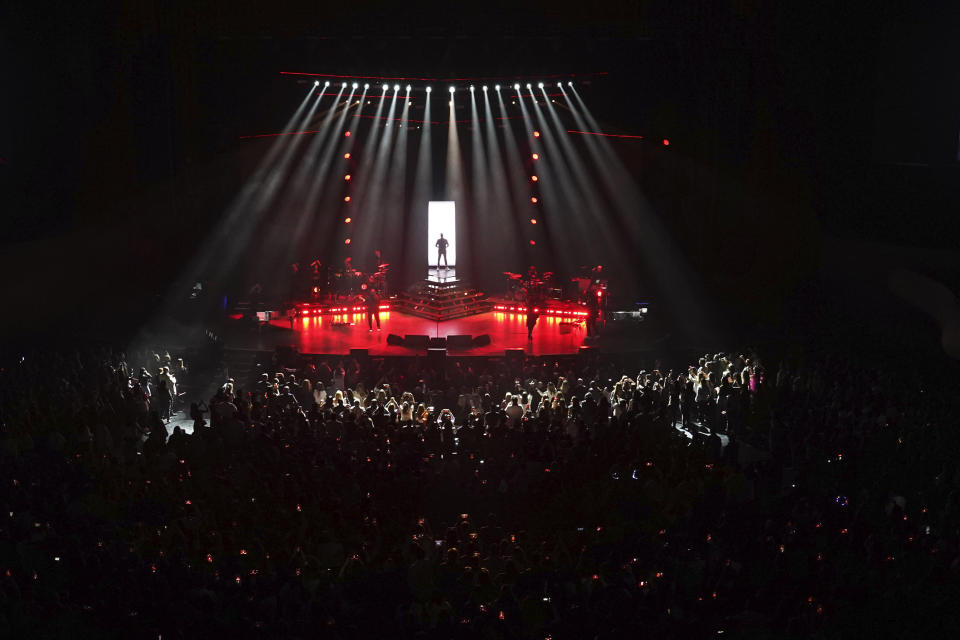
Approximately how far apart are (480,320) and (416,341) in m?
4.50

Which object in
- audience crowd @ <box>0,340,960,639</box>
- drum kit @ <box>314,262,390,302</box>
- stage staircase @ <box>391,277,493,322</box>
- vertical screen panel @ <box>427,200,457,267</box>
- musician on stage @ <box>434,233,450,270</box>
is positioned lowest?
audience crowd @ <box>0,340,960,639</box>

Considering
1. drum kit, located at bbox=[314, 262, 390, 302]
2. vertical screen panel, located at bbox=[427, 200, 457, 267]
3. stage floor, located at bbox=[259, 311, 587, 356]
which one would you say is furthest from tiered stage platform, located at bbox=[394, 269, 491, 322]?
vertical screen panel, located at bbox=[427, 200, 457, 267]

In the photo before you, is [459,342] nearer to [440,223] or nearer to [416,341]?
[416,341]

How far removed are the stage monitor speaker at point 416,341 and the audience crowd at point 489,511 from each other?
448cm

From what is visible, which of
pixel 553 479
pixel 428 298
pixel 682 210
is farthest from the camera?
pixel 428 298

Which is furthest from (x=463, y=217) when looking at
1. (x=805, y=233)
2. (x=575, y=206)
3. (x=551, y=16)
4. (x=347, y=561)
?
(x=347, y=561)

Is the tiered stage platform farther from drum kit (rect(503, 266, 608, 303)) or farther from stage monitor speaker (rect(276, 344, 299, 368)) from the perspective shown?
stage monitor speaker (rect(276, 344, 299, 368))

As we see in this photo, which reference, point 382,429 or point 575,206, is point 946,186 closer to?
point 575,206

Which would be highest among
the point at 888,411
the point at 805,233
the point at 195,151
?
the point at 195,151

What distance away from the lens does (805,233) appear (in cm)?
2097

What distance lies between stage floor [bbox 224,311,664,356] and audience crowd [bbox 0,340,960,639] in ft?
15.4

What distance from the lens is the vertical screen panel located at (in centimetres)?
2745

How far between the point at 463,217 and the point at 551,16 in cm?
969

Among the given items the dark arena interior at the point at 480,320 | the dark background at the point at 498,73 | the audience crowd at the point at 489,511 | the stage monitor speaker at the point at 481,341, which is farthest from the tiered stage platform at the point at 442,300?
the audience crowd at the point at 489,511
